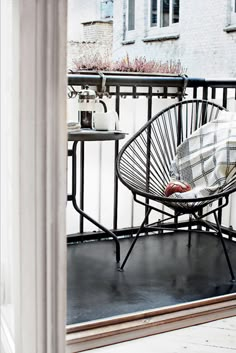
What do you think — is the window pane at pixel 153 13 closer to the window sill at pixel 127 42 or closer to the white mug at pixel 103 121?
the window sill at pixel 127 42

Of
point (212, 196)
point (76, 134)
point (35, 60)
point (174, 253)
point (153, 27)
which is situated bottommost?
point (174, 253)

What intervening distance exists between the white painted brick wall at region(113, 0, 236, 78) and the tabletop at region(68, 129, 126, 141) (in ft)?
11.5

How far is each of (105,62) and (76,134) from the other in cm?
128

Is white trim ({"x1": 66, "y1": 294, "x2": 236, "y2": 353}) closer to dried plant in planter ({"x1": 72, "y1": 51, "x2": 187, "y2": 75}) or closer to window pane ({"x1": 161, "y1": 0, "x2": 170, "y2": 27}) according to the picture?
dried plant in planter ({"x1": 72, "y1": 51, "x2": 187, "y2": 75})

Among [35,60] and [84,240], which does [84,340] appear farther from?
[84,240]

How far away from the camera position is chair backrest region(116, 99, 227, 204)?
3.27m

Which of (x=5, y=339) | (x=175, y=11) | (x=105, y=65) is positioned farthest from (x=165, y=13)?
(x=5, y=339)

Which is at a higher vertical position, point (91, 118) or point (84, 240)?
point (91, 118)

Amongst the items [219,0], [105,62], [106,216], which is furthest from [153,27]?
[106,216]

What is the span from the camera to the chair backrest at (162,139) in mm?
3271

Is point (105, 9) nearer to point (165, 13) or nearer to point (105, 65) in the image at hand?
point (165, 13)

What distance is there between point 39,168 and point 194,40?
5760mm

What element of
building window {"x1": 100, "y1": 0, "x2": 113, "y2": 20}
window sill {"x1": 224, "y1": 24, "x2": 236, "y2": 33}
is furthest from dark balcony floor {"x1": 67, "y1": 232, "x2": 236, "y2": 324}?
window sill {"x1": 224, "y1": 24, "x2": 236, "y2": 33}

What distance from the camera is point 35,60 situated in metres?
1.34
